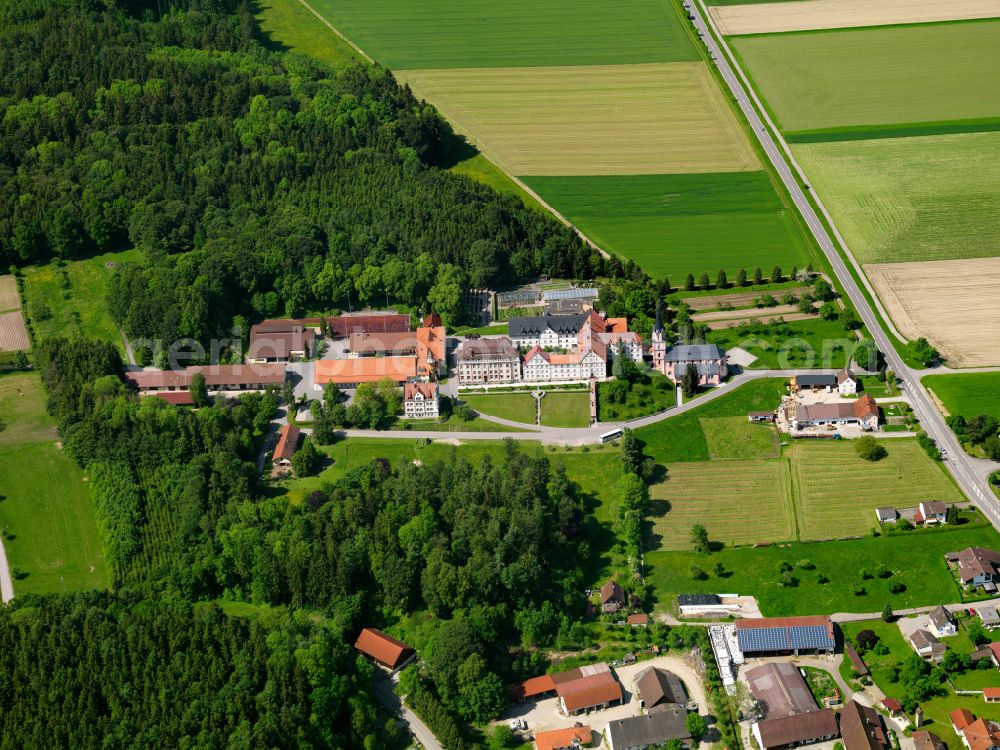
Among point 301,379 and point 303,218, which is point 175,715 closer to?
point 301,379

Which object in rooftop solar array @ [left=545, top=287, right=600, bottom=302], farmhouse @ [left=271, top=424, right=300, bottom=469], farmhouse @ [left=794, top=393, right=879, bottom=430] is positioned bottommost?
farmhouse @ [left=271, top=424, right=300, bottom=469]

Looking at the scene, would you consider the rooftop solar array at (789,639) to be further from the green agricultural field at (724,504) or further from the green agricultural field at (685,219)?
the green agricultural field at (685,219)

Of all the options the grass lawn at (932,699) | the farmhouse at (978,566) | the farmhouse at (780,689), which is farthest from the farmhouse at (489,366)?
the farmhouse at (978,566)

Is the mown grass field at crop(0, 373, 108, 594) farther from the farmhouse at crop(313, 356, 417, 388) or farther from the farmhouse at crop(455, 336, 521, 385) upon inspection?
the farmhouse at crop(455, 336, 521, 385)

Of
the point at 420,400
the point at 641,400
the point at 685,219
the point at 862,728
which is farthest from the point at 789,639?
the point at 685,219

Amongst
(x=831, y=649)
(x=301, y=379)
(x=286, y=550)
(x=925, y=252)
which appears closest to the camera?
(x=831, y=649)

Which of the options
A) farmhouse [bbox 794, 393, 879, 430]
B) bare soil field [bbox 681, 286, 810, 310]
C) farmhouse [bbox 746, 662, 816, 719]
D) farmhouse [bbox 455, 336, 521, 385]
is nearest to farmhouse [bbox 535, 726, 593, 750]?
farmhouse [bbox 746, 662, 816, 719]

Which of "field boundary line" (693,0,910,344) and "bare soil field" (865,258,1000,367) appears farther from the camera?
"field boundary line" (693,0,910,344)

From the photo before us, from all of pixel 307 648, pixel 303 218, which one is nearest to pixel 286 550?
pixel 307 648
